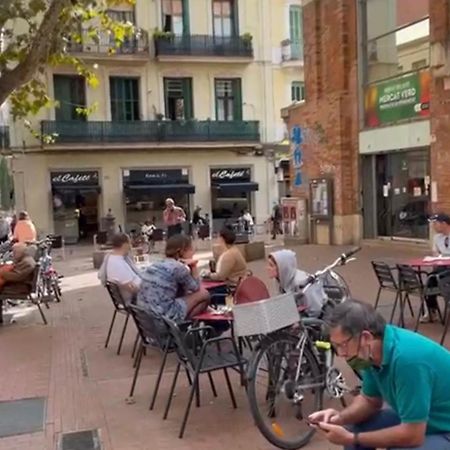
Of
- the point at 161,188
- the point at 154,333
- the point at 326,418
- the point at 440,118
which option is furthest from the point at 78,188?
the point at 326,418

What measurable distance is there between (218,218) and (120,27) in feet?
57.9

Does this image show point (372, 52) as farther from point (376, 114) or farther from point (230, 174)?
point (230, 174)

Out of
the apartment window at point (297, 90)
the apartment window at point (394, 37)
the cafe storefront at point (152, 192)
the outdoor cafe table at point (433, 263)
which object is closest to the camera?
the outdoor cafe table at point (433, 263)

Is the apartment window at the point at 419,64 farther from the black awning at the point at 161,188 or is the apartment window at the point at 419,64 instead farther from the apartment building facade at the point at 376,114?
the black awning at the point at 161,188

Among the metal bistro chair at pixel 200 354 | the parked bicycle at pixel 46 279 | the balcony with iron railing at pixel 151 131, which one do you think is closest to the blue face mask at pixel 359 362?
the metal bistro chair at pixel 200 354

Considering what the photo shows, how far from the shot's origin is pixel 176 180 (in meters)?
29.1

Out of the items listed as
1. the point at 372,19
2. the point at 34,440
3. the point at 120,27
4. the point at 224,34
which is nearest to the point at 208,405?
the point at 34,440

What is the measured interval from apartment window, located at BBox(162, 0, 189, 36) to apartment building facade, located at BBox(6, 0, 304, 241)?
0.15 ft

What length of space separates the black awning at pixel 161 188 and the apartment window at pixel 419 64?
14.8 metres

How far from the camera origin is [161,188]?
92.9 feet

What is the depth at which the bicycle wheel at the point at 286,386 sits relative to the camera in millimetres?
4379

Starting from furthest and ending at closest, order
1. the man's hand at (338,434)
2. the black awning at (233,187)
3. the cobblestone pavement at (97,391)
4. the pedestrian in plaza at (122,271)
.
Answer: the black awning at (233,187), the pedestrian in plaza at (122,271), the cobblestone pavement at (97,391), the man's hand at (338,434)

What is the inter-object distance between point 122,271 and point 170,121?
22.3m

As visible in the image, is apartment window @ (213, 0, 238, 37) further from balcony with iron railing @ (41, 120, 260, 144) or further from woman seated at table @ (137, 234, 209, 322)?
woman seated at table @ (137, 234, 209, 322)
